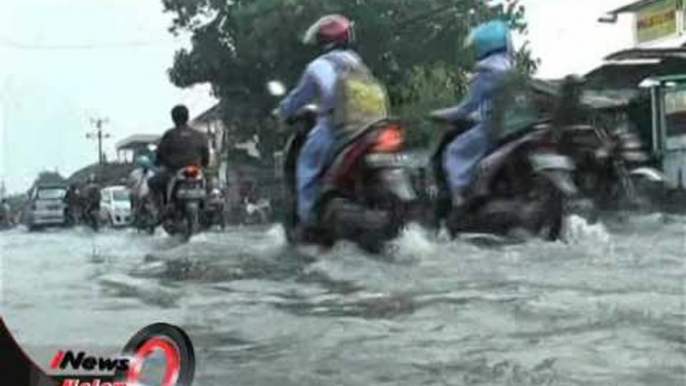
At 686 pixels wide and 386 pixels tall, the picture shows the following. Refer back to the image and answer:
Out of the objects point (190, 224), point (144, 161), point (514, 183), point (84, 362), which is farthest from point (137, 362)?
point (514, 183)

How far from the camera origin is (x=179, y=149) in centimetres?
237

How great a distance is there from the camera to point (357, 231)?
95.1 inches

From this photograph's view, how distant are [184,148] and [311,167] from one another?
1.03 ft

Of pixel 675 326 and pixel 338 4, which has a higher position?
pixel 338 4

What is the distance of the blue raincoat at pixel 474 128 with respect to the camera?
234 centimetres

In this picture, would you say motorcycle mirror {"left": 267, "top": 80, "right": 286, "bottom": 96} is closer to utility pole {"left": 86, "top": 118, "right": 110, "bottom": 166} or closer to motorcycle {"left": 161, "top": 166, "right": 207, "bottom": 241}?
motorcycle {"left": 161, "top": 166, "right": 207, "bottom": 241}

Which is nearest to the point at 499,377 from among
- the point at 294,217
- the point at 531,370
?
the point at 531,370

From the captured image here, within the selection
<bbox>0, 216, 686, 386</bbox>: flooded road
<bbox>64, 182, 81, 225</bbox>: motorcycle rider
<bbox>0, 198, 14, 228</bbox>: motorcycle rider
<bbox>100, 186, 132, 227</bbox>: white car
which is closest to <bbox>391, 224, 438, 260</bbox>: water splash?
<bbox>0, 216, 686, 386</bbox>: flooded road

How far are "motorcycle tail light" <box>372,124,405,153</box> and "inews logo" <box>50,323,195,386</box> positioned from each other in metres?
0.65

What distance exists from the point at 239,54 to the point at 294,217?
1.43 ft

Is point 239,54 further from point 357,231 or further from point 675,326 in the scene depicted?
point 675,326

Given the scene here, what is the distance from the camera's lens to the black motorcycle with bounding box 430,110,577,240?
7.64 ft

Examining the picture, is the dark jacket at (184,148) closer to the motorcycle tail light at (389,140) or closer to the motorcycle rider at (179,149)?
the motorcycle rider at (179,149)

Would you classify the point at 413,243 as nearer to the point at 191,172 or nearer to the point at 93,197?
the point at 191,172
